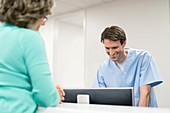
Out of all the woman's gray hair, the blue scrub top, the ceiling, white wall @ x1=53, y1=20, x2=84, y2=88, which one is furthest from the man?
white wall @ x1=53, y1=20, x2=84, y2=88

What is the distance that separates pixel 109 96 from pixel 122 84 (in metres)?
0.56

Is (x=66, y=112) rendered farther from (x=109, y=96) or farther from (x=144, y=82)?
(x=144, y=82)

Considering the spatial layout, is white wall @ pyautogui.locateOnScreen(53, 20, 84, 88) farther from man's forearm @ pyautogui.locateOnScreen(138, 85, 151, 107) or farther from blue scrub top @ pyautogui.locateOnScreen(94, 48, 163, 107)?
man's forearm @ pyautogui.locateOnScreen(138, 85, 151, 107)

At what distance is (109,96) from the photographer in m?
1.21

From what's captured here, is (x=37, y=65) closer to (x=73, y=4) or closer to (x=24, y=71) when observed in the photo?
(x=24, y=71)

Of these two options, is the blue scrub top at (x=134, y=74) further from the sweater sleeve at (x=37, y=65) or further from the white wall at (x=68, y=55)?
the white wall at (x=68, y=55)

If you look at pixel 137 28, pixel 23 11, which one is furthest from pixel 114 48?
pixel 137 28

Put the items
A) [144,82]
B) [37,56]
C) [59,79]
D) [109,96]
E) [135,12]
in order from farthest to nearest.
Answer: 1. [59,79]
2. [135,12]
3. [144,82]
4. [109,96]
5. [37,56]

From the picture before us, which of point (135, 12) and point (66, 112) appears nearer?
point (66, 112)

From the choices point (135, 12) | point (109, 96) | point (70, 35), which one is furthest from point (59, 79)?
point (109, 96)

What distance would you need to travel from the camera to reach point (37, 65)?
2.15 ft

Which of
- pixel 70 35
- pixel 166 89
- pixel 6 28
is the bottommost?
pixel 166 89

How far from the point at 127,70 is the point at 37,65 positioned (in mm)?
1197

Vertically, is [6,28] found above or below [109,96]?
above
